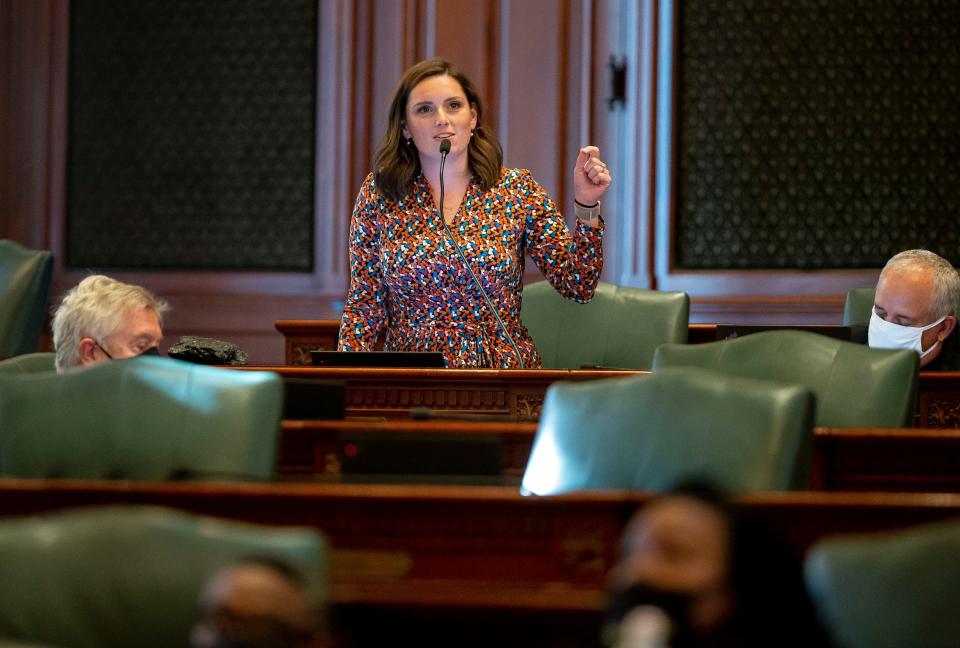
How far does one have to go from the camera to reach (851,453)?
2.42 m

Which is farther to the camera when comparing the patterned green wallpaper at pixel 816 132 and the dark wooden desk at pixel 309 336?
the patterned green wallpaper at pixel 816 132

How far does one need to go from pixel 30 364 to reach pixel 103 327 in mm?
411

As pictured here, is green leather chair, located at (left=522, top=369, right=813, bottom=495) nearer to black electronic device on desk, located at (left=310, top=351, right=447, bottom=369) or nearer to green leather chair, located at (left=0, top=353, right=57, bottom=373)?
black electronic device on desk, located at (left=310, top=351, right=447, bottom=369)

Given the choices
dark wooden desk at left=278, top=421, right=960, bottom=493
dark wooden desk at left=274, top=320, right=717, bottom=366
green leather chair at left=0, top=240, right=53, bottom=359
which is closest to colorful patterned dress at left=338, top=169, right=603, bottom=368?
dark wooden desk at left=274, top=320, right=717, bottom=366

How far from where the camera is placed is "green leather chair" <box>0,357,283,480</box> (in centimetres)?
219

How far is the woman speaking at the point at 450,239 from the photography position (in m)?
3.56

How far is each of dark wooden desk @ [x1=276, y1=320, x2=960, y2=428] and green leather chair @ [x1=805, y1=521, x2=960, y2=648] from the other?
1.69 metres

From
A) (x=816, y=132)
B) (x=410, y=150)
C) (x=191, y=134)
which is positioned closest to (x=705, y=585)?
(x=410, y=150)

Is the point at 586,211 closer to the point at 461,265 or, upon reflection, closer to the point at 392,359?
the point at 461,265

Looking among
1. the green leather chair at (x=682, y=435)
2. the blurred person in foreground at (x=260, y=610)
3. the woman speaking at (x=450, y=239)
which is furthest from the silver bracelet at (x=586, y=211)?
the blurred person in foreground at (x=260, y=610)

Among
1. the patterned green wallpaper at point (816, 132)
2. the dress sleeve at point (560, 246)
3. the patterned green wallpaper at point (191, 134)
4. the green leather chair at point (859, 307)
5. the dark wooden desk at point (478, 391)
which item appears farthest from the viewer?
the patterned green wallpaper at point (191, 134)

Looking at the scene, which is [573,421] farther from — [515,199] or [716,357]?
[515,199]

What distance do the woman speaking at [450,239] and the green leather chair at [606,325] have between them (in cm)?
45

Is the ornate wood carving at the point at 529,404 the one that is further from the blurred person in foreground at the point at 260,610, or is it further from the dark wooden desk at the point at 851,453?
the blurred person in foreground at the point at 260,610
